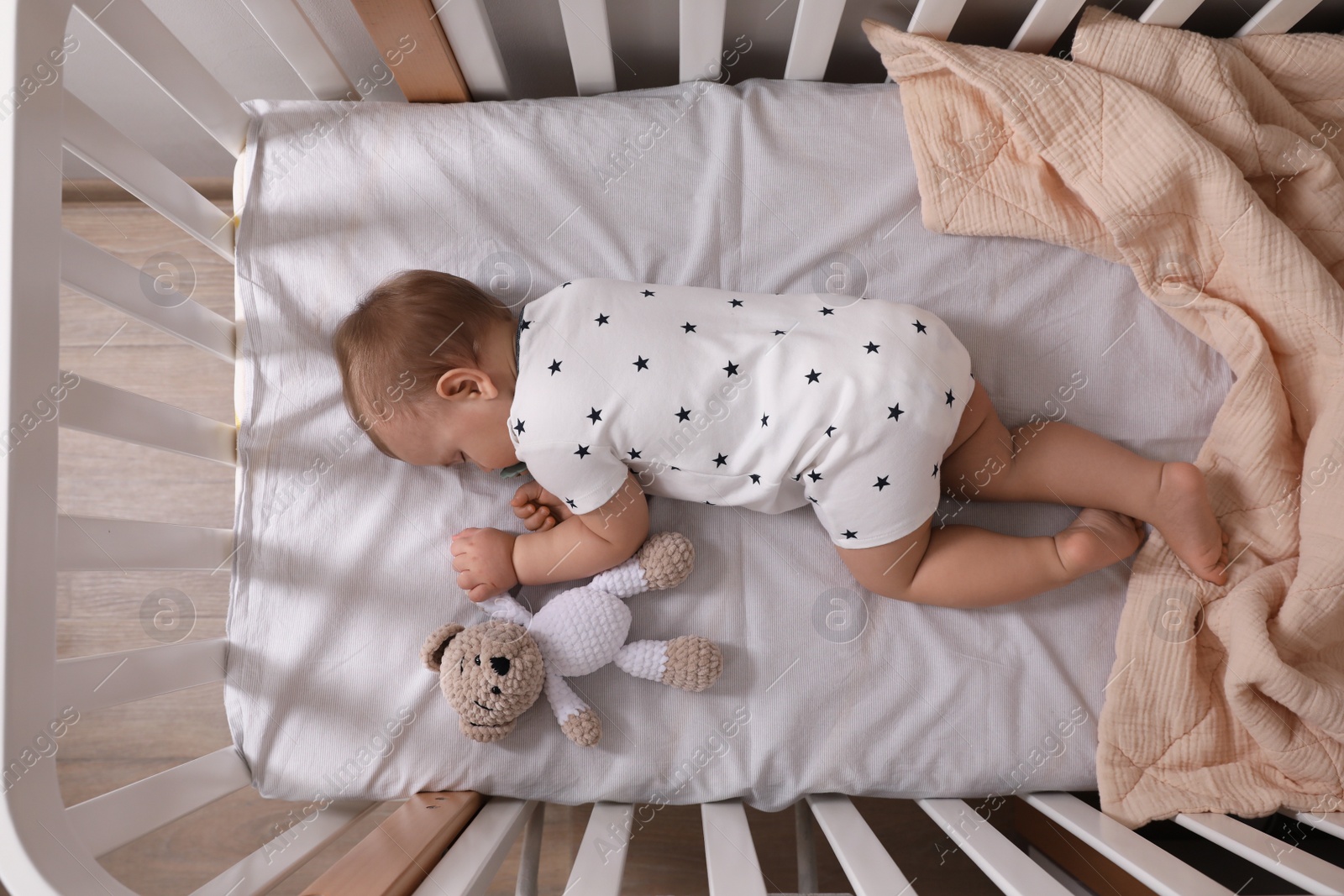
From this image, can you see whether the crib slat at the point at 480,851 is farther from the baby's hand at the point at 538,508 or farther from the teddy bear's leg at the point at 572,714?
the baby's hand at the point at 538,508

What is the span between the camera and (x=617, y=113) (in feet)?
3.67

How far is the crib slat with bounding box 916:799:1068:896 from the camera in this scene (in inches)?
32.3

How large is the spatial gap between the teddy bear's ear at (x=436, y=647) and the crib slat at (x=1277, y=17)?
129 centimetres

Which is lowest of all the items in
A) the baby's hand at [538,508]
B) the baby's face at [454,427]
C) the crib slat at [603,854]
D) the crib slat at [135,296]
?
the crib slat at [603,854]

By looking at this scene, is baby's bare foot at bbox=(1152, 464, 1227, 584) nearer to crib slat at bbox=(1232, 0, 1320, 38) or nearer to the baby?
the baby

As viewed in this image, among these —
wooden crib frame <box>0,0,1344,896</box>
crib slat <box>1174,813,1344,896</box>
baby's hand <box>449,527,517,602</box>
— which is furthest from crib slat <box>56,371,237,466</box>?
crib slat <box>1174,813,1344,896</box>

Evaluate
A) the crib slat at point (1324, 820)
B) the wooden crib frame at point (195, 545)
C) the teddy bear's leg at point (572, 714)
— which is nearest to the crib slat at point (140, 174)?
the wooden crib frame at point (195, 545)

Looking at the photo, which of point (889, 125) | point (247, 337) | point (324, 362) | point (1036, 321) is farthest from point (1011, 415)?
point (247, 337)

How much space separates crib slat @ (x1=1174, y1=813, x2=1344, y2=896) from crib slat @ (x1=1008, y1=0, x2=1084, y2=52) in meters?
1.00

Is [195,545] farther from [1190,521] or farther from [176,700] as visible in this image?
[1190,521]

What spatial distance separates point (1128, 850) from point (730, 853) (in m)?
0.43

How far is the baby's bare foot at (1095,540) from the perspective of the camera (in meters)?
0.98

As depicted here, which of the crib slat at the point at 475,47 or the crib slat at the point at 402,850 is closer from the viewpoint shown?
the crib slat at the point at 402,850

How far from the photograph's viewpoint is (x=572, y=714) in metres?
0.99
